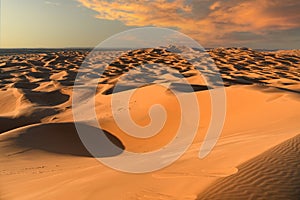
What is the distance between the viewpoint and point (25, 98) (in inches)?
682

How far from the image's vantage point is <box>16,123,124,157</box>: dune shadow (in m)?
8.68

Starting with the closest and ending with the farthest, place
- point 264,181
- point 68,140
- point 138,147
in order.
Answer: point 264,181, point 138,147, point 68,140

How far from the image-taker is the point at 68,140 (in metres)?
9.91

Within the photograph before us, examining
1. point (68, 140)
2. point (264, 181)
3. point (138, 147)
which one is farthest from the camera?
point (68, 140)

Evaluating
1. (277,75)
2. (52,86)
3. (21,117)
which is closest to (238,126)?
(21,117)

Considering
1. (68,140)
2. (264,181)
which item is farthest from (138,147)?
(264,181)

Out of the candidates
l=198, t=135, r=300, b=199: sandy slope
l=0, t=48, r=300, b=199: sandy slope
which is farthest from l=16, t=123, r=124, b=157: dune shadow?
l=198, t=135, r=300, b=199: sandy slope

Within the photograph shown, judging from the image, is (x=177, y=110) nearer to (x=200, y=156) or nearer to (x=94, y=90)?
(x=200, y=156)

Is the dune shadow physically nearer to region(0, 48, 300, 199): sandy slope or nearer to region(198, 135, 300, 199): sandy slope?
region(0, 48, 300, 199): sandy slope

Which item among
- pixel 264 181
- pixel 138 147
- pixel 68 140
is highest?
pixel 264 181

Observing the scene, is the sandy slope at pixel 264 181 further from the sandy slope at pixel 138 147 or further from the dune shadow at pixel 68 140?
the dune shadow at pixel 68 140

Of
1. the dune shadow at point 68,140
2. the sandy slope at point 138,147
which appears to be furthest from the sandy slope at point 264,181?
the dune shadow at point 68,140

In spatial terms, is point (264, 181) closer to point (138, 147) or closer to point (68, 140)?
point (138, 147)

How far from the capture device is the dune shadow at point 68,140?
28.5ft
